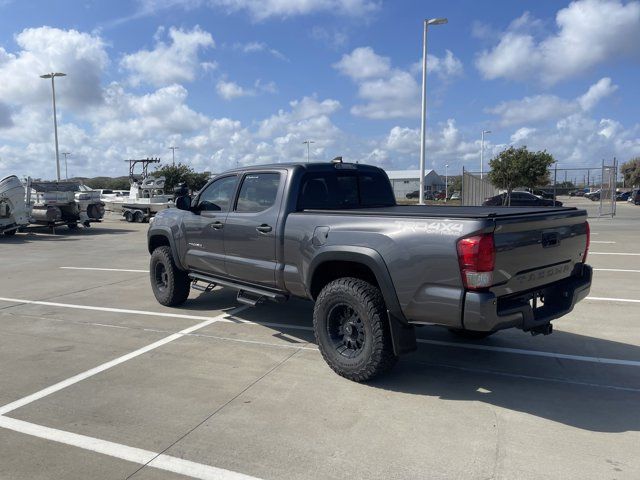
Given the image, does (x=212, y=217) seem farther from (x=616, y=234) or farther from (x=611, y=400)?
(x=616, y=234)

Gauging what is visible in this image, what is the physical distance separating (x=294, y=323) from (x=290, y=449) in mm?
3143

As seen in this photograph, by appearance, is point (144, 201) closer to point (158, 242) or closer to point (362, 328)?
point (158, 242)

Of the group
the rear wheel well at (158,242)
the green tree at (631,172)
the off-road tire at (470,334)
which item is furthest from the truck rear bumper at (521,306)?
the green tree at (631,172)

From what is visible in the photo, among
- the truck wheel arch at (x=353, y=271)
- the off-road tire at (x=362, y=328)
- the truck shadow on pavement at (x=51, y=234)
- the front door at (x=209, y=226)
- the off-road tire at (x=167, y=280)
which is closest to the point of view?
the truck wheel arch at (x=353, y=271)

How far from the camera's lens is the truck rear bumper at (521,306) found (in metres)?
3.66

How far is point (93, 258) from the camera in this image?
43.5ft

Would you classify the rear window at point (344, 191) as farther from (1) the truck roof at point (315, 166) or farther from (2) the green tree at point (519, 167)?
(2) the green tree at point (519, 167)

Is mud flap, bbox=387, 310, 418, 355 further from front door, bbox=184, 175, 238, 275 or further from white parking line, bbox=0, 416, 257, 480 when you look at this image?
front door, bbox=184, 175, 238, 275

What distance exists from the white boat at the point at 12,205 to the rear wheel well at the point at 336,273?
57.9ft

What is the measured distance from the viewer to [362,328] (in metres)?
4.48

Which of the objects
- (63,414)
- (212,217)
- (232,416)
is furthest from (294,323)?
(63,414)

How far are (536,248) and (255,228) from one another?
276cm

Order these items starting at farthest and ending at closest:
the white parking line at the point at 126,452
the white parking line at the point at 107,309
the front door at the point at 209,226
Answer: the white parking line at the point at 107,309 < the front door at the point at 209,226 < the white parking line at the point at 126,452

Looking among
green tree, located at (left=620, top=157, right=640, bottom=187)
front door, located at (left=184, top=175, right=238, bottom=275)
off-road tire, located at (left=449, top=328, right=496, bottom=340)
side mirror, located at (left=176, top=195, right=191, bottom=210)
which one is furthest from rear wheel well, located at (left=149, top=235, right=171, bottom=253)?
green tree, located at (left=620, top=157, right=640, bottom=187)
